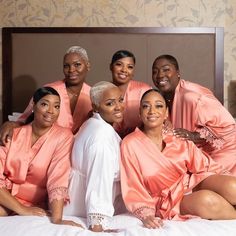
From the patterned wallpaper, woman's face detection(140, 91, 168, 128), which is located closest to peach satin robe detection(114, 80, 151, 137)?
woman's face detection(140, 91, 168, 128)

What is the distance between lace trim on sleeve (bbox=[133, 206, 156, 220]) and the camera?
2115 mm

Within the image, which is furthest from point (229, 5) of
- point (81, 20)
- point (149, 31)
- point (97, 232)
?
point (97, 232)

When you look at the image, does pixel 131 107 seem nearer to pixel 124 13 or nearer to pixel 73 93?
pixel 73 93

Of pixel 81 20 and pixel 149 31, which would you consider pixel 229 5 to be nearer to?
pixel 149 31

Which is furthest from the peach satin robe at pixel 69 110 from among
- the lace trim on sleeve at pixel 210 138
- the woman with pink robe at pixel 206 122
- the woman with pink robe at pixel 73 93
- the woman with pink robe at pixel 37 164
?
the lace trim on sleeve at pixel 210 138

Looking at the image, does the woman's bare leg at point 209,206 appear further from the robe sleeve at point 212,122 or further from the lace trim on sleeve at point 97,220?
the robe sleeve at point 212,122

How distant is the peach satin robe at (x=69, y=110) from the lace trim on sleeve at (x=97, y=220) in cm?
91

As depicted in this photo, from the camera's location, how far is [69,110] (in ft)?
9.46

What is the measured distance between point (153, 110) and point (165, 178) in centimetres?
36

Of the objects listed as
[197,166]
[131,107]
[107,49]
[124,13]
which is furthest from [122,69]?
[124,13]

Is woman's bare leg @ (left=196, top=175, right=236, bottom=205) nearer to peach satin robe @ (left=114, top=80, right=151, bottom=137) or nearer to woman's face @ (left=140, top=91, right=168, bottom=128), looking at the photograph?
woman's face @ (left=140, top=91, right=168, bottom=128)

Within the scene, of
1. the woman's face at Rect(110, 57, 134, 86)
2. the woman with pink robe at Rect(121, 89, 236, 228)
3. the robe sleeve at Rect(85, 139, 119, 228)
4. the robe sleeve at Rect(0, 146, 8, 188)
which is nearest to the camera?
the robe sleeve at Rect(85, 139, 119, 228)

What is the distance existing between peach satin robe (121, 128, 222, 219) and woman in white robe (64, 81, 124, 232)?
76 mm

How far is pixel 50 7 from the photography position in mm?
4043
